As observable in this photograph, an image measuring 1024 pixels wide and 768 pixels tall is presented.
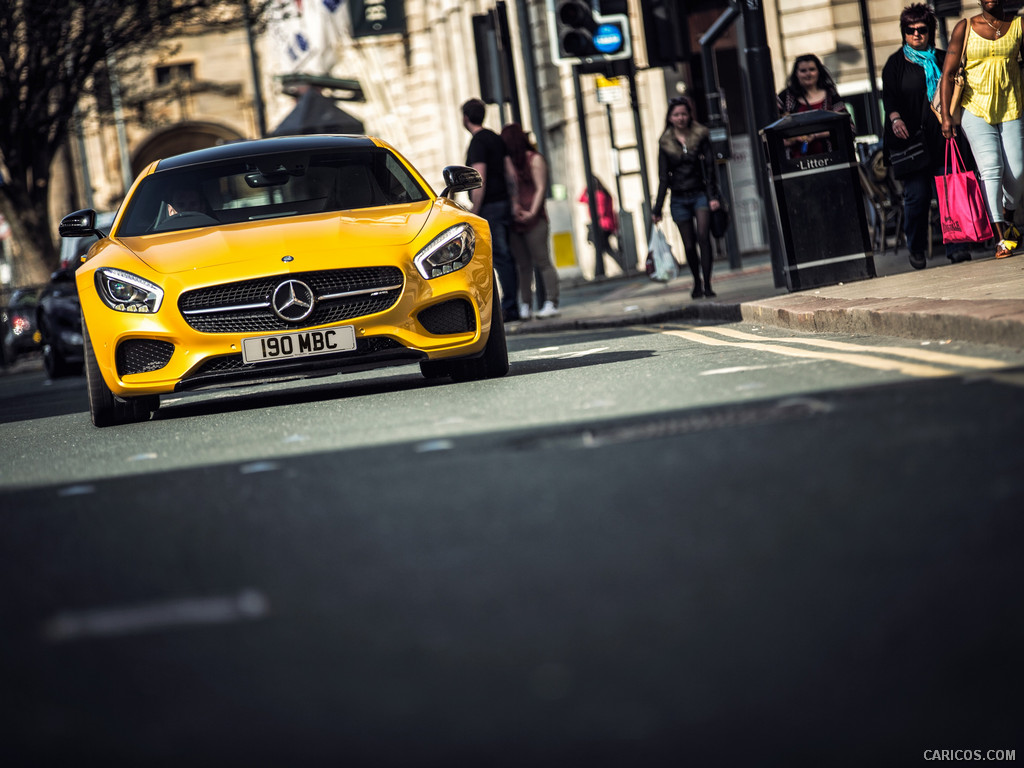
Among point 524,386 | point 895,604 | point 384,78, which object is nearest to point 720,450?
point 895,604

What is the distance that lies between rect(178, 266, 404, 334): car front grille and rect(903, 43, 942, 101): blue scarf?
556 centimetres

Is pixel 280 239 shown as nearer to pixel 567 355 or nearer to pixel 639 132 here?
pixel 567 355

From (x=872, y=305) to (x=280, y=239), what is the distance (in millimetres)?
3220

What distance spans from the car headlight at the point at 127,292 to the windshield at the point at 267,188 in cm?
84

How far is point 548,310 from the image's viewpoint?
52.3 feet

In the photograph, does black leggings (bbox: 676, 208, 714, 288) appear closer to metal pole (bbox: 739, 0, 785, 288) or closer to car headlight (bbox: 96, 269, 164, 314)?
metal pole (bbox: 739, 0, 785, 288)

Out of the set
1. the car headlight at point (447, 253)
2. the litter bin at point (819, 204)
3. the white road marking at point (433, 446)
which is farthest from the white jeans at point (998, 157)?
the white road marking at point (433, 446)

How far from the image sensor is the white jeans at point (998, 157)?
11594 millimetres

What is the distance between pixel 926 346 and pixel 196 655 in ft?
16.5

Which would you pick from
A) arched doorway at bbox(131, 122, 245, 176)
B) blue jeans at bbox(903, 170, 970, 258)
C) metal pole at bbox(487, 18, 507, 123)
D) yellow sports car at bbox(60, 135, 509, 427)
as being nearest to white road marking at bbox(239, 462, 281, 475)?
yellow sports car at bbox(60, 135, 509, 427)

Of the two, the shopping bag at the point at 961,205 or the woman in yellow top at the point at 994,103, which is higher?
the woman in yellow top at the point at 994,103

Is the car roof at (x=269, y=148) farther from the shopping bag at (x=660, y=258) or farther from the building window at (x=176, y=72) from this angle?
the building window at (x=176, y=72)

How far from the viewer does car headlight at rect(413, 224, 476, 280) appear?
848 centimetres

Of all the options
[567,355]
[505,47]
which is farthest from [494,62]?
[567,355]
